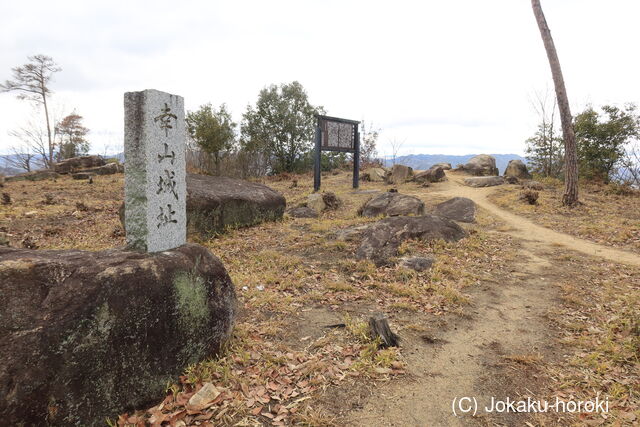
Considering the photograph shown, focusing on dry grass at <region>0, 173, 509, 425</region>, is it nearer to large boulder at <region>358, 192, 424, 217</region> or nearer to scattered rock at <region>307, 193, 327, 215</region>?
scattered rock at <region>307, 193, 327, 215</region>

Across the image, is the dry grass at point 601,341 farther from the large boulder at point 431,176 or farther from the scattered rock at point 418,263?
the large boulder at point 431,176

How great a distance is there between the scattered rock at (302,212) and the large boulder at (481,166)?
15.9 m

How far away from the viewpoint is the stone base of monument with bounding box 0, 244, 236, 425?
2.45 meters

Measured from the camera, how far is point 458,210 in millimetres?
11180

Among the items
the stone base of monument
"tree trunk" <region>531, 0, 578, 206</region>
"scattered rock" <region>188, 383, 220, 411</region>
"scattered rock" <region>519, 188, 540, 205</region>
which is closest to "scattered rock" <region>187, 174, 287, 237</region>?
the stone base of monument

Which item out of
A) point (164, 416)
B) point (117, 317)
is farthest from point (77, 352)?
point (164, 416)

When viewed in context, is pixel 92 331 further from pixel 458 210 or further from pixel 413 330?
pixel 458 210

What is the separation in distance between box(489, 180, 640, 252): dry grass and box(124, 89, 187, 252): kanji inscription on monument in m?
10.2

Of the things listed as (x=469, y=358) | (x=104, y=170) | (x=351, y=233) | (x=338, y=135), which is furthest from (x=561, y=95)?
(x=104, y=170)

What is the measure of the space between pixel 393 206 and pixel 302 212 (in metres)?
3.14

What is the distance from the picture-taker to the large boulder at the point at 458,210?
10.8 metres

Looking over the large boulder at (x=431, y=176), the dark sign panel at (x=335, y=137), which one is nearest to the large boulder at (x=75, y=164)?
the dark sign panel at (x=335, y=137)

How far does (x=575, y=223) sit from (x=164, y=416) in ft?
39.8
